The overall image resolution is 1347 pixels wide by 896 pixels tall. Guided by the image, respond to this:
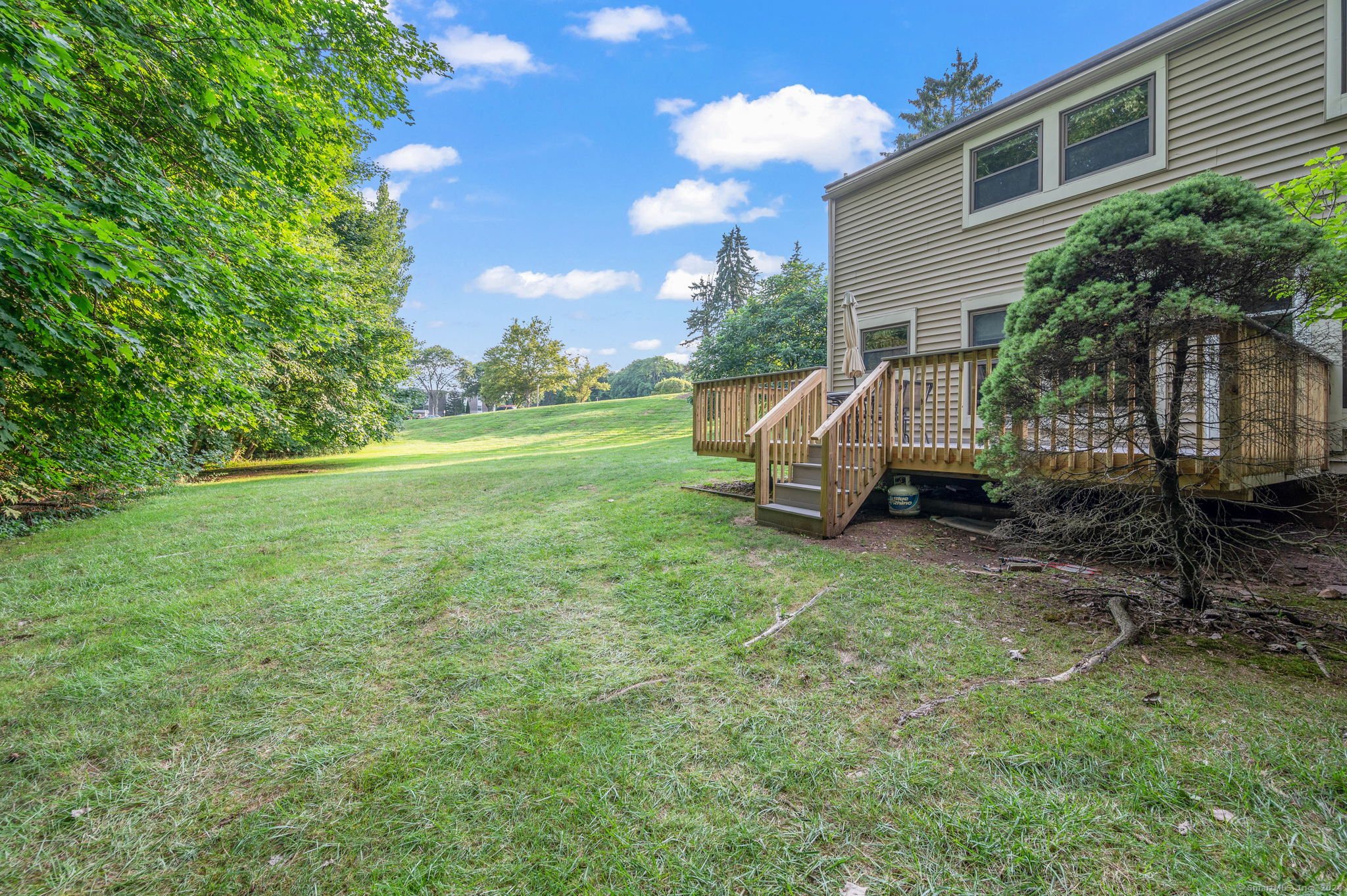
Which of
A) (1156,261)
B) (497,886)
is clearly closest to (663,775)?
(497,886)

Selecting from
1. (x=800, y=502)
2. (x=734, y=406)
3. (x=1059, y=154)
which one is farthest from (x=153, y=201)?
(x=1059, y=154)

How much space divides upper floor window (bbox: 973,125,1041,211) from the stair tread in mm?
5357

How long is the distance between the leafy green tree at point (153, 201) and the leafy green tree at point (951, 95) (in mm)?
26720

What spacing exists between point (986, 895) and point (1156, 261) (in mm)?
3131

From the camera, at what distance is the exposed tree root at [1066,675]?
7.45ft

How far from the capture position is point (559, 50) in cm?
1781

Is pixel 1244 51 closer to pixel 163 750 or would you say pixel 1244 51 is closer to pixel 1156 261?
pixel 1156 261

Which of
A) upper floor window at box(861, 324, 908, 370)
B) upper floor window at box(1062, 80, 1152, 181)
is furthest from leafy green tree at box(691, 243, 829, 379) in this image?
upper floor window at box(1062, 80, 1152, 181)

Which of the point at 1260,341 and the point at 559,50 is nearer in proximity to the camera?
the point at 1260,341

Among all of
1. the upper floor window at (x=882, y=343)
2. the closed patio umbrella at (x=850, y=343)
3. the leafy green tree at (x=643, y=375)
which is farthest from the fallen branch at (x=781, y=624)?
the leafy green tree at (x=643, y=375)

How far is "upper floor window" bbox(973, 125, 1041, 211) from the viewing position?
679 centimetres

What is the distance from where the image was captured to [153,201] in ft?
12.4

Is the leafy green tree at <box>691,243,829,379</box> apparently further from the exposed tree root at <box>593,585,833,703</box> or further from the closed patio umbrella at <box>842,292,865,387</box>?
the exposed tree root at <box>593,585,833,703</box>

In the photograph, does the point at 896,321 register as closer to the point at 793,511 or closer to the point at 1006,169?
the point at 1006,169
